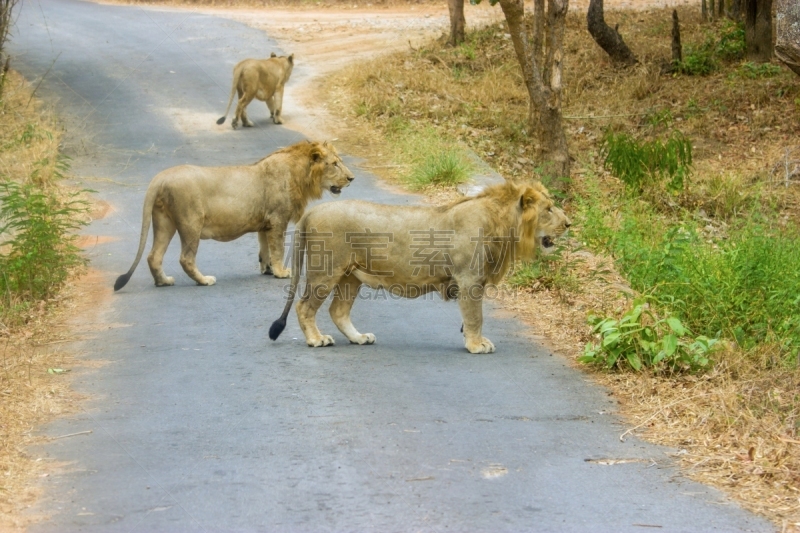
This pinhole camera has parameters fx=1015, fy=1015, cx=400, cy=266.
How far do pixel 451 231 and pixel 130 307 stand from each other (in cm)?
340

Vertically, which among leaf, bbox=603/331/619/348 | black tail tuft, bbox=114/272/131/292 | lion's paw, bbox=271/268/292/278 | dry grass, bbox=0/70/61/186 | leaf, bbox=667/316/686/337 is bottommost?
lion's paw, bbox=271/268/292/278

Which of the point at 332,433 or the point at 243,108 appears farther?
the point at 243,108

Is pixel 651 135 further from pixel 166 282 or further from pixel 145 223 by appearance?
pixel 145 223

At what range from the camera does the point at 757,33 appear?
2086 cm

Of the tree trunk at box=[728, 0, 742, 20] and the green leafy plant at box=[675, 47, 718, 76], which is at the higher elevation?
the tree trunk at box=[728, 0, 742, 20]

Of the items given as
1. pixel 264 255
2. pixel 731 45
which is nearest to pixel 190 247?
pixel 264 255

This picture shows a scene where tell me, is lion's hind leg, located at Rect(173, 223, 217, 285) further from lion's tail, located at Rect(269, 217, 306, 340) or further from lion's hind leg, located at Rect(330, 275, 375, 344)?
lion's hind leg, located at Rect(330, 275, 375, 344)

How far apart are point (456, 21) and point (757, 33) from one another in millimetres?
6326

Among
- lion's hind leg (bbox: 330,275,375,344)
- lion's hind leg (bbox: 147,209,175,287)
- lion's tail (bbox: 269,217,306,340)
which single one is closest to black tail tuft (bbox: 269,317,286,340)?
lion's tail (bbox: 269,217,306,340)

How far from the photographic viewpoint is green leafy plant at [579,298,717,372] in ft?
23.2

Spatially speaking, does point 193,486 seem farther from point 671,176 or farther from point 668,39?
point 668,39

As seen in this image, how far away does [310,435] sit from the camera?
6.02 m

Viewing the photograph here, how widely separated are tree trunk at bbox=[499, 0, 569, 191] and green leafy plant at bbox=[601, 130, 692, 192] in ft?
2.52

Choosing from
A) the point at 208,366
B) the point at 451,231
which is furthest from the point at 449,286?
the point at 208,366
